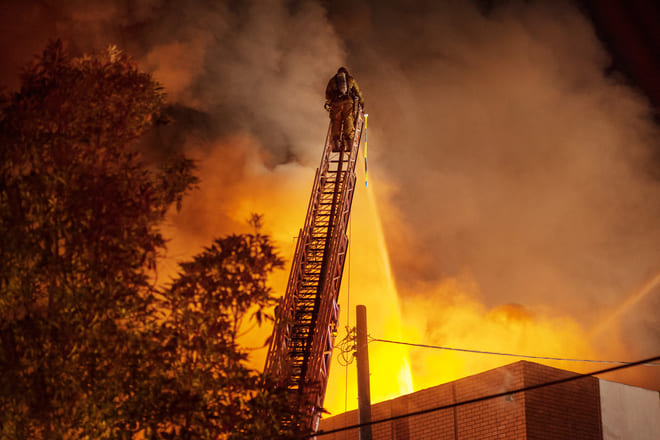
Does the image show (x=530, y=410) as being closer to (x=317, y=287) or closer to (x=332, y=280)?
(x=332, y=280)

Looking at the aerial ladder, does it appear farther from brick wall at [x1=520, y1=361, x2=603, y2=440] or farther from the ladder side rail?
brick wall at [x1=520, y1=361, x2=603, y2=440]

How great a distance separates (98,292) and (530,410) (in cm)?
1078

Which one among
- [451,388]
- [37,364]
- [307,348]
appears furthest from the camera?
[451,388]

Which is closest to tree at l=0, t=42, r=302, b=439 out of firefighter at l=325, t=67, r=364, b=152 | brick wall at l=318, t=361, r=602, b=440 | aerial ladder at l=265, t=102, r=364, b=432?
aerial ladder at l=265, t=102, r=364, b=432

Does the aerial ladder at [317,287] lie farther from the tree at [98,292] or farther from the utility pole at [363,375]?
the tree at [98,292]

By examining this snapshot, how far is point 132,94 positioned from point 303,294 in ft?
28.1

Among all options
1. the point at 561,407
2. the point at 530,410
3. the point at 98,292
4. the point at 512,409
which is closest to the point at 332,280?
the point at 512,409

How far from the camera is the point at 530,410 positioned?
1694cm

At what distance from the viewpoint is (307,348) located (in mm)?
17312

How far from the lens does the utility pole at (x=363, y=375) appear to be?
14.0 metres

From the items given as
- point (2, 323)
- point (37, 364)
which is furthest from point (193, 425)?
point (2, 323)

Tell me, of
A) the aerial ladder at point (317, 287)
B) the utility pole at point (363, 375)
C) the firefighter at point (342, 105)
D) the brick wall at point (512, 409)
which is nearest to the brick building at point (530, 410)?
the brick wall at point (512, 409)

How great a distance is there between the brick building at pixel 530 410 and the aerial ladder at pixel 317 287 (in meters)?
3.49

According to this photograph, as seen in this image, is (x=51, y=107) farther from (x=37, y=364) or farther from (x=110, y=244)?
(x=37, y=364)
